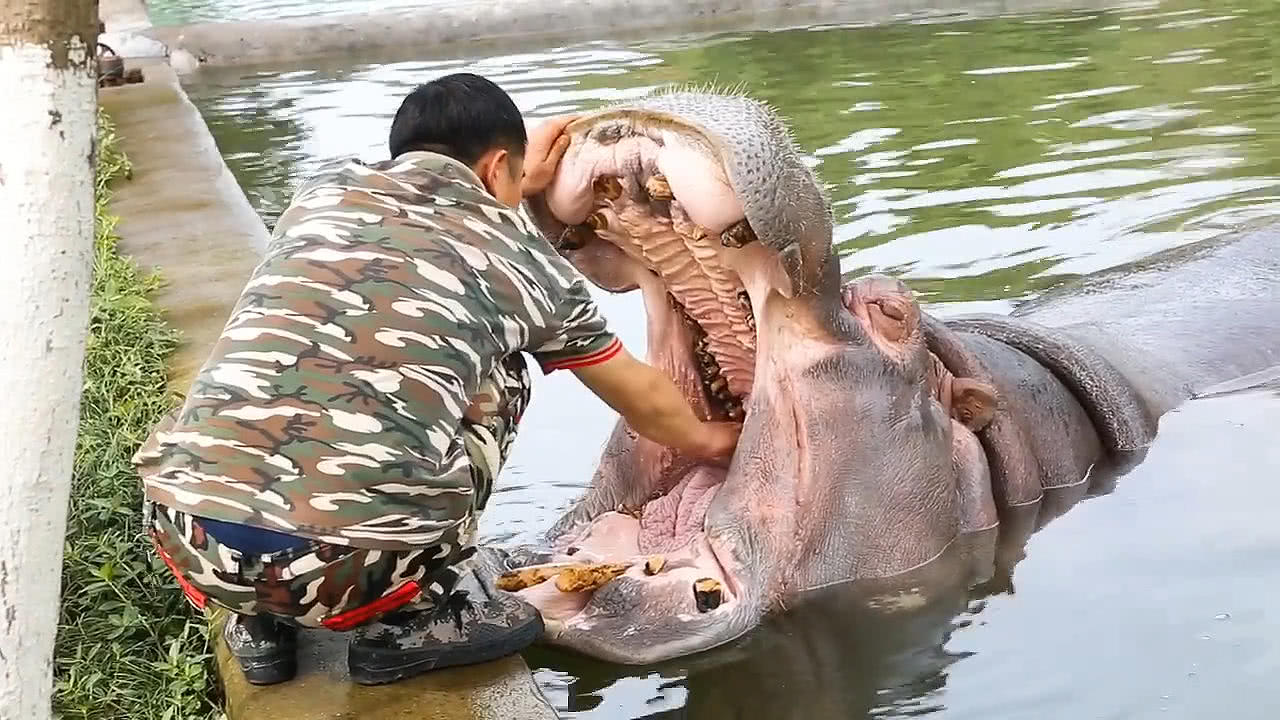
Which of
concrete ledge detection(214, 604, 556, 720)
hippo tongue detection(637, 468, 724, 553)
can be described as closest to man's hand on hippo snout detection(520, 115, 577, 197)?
hippo tongue detection(637, 468, 724, 553)

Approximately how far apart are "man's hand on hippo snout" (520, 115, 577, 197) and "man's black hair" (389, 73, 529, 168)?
0.60 feet

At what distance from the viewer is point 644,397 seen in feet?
10.1

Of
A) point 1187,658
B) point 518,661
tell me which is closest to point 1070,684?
point 1187,658

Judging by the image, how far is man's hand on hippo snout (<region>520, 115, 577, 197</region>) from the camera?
315 centimetres

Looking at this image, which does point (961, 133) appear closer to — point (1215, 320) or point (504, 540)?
point (1215, 320)

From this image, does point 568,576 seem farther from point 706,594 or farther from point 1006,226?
point 1006,226

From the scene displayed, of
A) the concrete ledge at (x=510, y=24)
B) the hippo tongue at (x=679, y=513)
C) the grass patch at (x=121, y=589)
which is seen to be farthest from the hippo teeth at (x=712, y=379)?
the concrete ledge at (x=510, y=24)

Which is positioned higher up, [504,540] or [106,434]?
[106,434]

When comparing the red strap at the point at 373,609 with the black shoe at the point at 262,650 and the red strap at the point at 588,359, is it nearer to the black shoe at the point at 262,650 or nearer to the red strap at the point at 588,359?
the black shoe at the point at 262,650

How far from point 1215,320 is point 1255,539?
1134 millimetres

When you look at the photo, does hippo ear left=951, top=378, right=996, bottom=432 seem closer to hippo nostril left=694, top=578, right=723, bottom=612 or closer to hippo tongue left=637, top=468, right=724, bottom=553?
hippo tongue left=637, top=468, right=724, bottom=553

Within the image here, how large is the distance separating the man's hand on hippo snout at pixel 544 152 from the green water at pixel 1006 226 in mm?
992

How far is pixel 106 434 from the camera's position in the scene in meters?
4.18

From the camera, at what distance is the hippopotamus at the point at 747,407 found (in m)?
2.98
